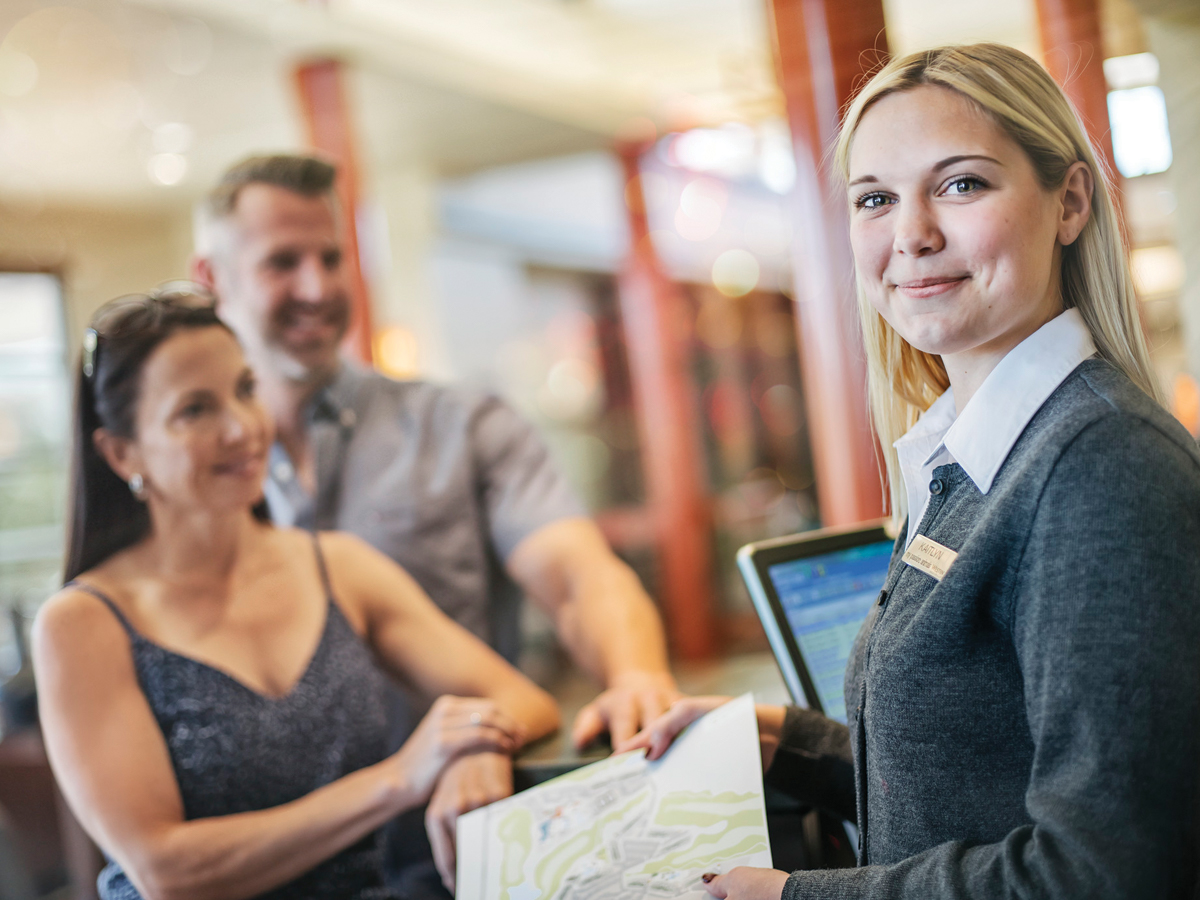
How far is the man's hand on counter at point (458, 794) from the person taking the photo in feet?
4.42

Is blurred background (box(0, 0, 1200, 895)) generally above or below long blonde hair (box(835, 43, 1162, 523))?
above

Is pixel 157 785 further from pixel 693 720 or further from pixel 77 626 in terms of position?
pixel 693 720

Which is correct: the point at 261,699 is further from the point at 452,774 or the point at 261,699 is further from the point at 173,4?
the point at 173,4

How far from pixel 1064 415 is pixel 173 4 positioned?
12.9 feet

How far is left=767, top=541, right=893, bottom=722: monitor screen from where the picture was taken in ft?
4.46

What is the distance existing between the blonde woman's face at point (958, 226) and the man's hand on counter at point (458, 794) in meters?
0.83

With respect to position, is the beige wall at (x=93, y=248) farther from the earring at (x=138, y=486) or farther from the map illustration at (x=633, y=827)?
the map illustration at (x=633, y=827)

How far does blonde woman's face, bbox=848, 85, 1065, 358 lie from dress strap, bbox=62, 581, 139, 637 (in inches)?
42.6

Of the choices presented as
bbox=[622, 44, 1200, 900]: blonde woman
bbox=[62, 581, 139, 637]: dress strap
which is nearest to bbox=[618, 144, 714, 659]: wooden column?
bbox=[62, 581, 139, 637]: dress strap

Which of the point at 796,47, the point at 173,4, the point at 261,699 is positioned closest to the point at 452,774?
the point at 261,699

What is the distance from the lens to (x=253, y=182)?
1.80 metres

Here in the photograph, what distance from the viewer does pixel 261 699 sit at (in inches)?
58.8

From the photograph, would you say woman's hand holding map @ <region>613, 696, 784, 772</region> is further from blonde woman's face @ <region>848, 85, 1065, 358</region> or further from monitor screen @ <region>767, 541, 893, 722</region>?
blonde woman's face @ <region>848, 85, 1065, 358</region>

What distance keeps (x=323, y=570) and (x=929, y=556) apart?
1.08m
